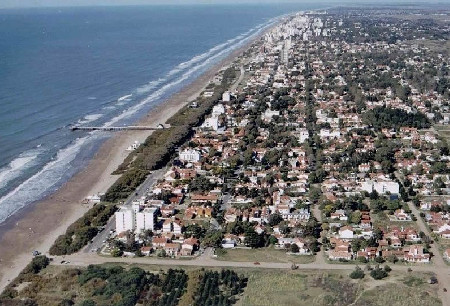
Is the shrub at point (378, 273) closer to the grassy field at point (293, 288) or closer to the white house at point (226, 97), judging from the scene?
the grassy field at point (293, 288)

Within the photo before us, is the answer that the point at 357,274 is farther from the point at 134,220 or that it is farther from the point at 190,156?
the point at 190,156

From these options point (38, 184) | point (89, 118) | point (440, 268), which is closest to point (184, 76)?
point (89, 118)

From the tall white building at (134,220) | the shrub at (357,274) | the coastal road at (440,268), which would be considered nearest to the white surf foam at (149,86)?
the tall white building at (134,220)

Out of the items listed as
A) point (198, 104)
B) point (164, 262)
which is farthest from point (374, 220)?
point (198, 104)

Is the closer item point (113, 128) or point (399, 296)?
point (399, 296)

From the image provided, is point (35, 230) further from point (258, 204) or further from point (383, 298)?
point (383, 298)

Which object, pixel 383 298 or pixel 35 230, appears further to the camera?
Result: pixel 35 230

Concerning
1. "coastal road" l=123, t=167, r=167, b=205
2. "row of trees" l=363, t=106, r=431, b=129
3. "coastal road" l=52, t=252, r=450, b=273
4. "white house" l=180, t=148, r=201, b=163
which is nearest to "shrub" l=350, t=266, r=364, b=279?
"coastal road" l=52, t=252, r=450, b=273
